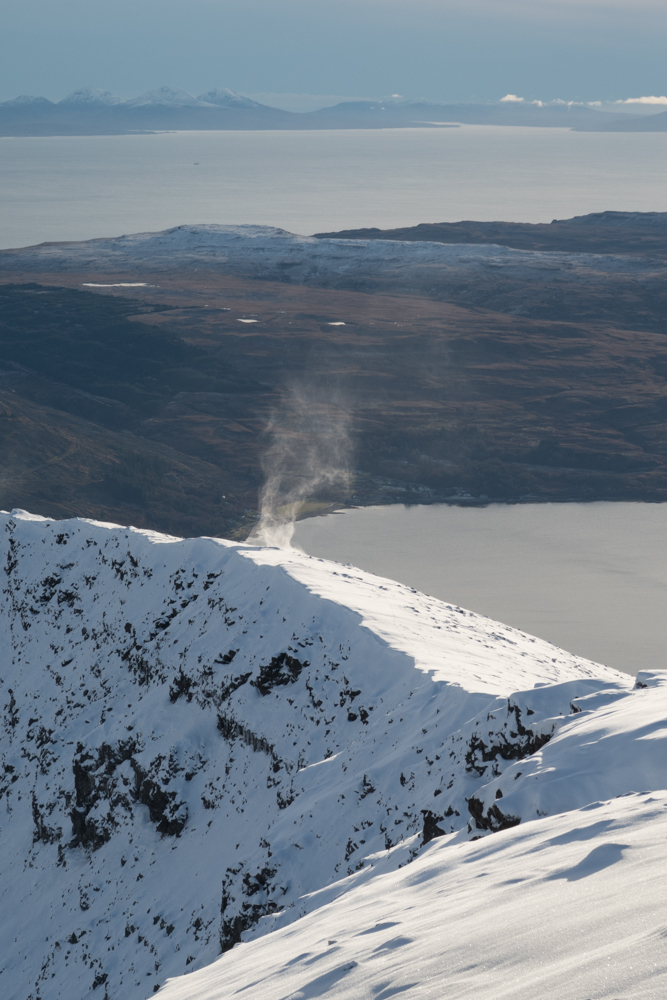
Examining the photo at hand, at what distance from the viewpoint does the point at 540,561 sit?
75188 mm

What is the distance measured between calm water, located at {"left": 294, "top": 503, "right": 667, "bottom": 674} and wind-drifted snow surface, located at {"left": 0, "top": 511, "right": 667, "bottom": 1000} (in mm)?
32489

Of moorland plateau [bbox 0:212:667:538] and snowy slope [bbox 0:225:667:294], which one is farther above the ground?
snowy slope [bbox 0:225:667:294]

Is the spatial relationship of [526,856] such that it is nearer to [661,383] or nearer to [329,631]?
[329,631]

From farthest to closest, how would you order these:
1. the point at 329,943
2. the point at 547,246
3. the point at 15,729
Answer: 1. the point at 547,246
2. the point at 15,729
3. the point at 329,943

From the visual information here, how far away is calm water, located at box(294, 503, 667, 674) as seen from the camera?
60.8 meters

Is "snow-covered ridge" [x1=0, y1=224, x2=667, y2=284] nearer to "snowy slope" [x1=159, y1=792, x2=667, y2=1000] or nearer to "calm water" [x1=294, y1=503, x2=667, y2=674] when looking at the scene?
"calm water" [x1=294, y1=503, x2=667, y2=674]

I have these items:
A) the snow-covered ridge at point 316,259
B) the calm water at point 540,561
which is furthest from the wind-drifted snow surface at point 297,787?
the snow-covered ridge at point 316,259

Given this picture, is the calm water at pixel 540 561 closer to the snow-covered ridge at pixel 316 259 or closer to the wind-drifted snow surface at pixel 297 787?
the wind-drifted snow surface at pixel 297 787

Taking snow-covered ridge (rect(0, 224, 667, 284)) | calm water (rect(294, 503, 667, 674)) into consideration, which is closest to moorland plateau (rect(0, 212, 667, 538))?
snow-covered ridge (rect(0, 224, 667, 284))

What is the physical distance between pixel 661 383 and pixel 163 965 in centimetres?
10917

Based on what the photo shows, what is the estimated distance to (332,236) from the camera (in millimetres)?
192250

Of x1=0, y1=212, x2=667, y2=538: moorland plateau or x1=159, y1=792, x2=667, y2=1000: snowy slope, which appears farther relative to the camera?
x1=0, y1=212, x2=667, y2=538: moorland plateau

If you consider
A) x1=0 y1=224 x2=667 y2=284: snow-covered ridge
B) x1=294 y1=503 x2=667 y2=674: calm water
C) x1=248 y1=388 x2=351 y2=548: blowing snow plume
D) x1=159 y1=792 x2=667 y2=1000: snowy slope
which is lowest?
x1=294 y1=503 x2=667 y2=674: calm water

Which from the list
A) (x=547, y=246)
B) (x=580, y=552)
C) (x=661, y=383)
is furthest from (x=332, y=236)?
(x=580, y=552)
